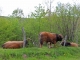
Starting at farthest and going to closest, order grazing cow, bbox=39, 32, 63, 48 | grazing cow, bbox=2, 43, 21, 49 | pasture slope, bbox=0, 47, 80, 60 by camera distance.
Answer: grazing cow, bbox=2, 43, 21, 49
grazing cow, bbox=39, 32, 63, 48
pasture slope, bbox=0, 47, 80, 60

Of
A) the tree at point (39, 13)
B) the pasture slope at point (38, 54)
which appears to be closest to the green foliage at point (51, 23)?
the tree at point (39, 13)

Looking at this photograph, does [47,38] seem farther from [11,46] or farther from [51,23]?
[51,23]

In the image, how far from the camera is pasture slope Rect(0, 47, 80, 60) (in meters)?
12.1

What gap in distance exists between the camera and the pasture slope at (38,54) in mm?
12055

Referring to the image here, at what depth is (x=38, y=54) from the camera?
12.7m

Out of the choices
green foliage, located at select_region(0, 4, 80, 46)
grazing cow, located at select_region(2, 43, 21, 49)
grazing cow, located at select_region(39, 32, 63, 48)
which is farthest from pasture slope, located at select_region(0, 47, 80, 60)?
green foliage, located at select_region(0, 4, 80, 46)

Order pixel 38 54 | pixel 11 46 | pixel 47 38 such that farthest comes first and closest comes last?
1. pixel 11 46
2. pixel 47 38
3. pixel 38 54

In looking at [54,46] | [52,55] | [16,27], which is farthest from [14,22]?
[52,55]

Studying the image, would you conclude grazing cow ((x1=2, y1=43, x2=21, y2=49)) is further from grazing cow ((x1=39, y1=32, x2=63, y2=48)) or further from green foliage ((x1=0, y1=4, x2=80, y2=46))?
green foliage ((x1=0, y1=4, x2=80, y2=46))

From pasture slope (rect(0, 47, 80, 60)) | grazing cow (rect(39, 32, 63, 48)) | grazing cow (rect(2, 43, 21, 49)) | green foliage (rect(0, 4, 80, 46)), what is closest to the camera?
pasture slope (rect(0, 47, 80, 60))

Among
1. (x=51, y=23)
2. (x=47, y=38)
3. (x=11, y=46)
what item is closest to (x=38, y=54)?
(x=47, y=38)

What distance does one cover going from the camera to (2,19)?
22.1 meters

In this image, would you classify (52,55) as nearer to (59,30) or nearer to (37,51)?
(37,51)

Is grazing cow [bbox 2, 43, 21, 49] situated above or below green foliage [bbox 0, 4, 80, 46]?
below
